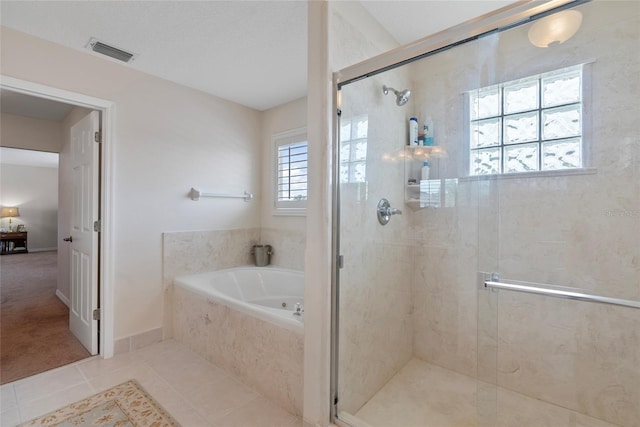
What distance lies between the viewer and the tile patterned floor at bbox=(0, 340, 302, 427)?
5.40ft

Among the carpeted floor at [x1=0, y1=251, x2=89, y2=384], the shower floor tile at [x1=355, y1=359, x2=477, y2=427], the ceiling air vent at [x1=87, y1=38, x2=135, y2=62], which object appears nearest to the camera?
the shower floor tile at [x1=355, y1=359, x2=477, y2=427]

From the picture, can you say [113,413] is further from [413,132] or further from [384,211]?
[413,132]

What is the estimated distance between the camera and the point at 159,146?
2.59 m

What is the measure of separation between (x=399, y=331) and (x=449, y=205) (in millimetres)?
Result: 945

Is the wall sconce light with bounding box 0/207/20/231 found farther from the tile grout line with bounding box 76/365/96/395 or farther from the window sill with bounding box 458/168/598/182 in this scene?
the window sill with bounding box 458/168/598/182

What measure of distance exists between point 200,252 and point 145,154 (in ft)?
3.33

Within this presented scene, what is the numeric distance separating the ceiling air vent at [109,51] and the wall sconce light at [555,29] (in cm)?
263

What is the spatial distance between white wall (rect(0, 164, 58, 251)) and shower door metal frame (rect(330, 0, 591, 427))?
962 centimetres

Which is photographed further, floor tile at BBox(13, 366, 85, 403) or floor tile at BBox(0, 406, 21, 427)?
floor tile at BBox(13, 366, 85, 403)

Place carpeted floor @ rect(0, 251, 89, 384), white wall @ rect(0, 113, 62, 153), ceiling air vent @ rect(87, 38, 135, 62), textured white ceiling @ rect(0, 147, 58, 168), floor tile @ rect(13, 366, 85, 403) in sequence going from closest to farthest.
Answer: floor tile @ rect(13, 366, 85, 403)
ceiling air vent @ rect(87, 38, 135, 62)
carpeted floor @ rect(0, 251, 89, 384)
white wall @ rect(0, 113, 62, 153)
textured white ceiling @ rect(0, 147, 58, 168)

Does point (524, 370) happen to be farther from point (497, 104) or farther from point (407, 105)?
point (407, 105)

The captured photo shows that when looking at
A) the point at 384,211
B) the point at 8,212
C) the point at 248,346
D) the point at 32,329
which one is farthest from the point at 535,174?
the point at 8,212

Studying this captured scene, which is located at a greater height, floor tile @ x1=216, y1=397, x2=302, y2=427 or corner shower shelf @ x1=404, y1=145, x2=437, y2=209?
corner shower shelf @ x1=404, y1=145, x2=437, y2=209

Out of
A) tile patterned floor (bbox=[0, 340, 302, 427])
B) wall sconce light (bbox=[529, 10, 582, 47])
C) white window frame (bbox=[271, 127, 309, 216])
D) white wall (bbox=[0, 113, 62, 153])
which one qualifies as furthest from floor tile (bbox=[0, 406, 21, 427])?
wall sconce light (bbox=[529, 10, 582, 47])
